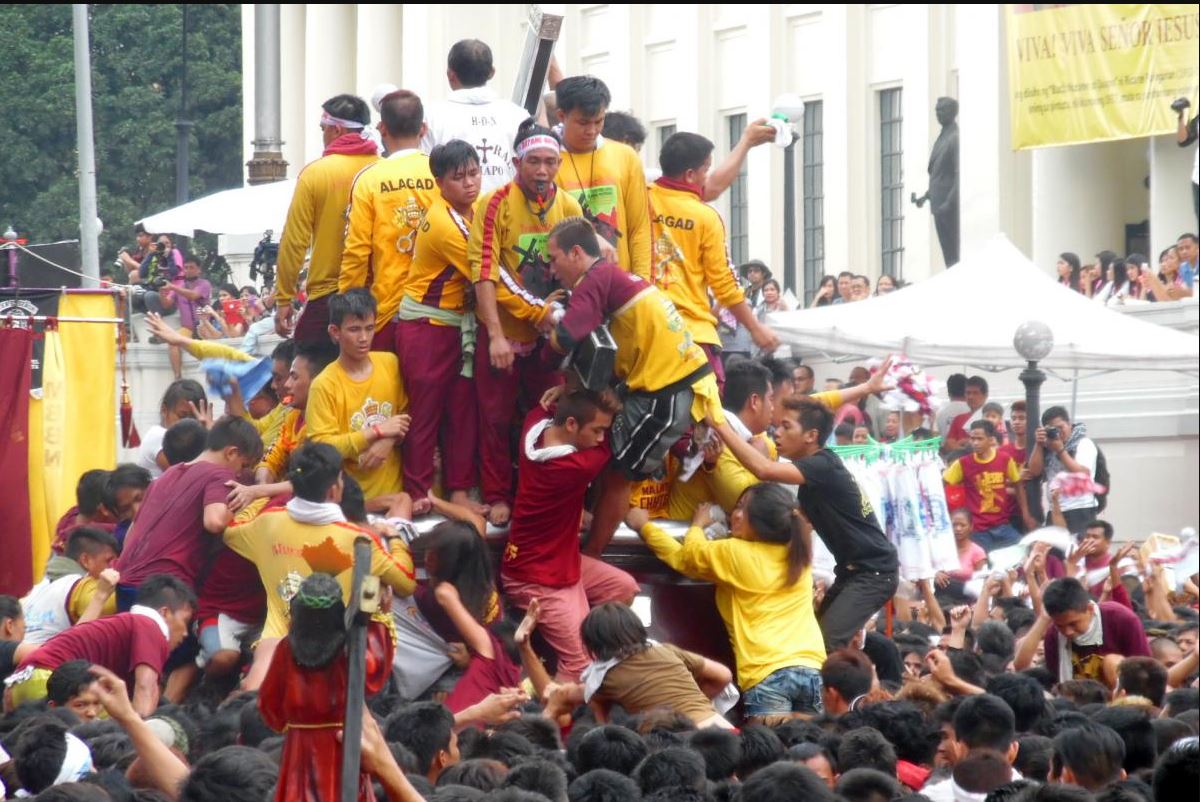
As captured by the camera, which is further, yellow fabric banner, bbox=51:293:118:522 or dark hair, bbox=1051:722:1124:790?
yellow fabric banner, bbox=51:293:118:522

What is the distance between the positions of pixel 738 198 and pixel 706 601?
86.0 feet

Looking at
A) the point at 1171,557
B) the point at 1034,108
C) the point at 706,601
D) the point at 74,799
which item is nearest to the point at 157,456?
the point at 706,601

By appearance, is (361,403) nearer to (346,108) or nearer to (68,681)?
(346,108)

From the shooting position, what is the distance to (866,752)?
25.9ft

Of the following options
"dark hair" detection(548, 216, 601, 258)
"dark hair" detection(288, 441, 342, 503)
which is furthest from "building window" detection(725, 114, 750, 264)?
"dark hair" detection(288, 441, 342, 503)

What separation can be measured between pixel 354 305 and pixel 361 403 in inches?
21.2

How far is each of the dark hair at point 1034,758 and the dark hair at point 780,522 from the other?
73.5 inches

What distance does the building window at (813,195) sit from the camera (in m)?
34.7

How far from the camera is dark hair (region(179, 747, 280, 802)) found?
268 inches

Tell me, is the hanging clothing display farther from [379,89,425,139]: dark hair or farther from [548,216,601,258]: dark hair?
[548,216,601,258]: dark hair

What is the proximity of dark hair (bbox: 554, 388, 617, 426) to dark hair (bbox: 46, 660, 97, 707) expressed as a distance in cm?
237

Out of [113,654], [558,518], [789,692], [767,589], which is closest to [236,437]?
[113,654]

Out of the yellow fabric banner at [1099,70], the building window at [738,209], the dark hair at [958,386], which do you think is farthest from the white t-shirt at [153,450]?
the building window at [738,209]

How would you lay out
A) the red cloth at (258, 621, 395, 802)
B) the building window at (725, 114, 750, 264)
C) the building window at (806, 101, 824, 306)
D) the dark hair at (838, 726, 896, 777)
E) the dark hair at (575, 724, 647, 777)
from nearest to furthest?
the red cloth at (258, 621, 395, 802) → the dark hair at (575, 724, 647, 777) → the dark hair at (838, 726, 896, 777) → the building window at (806, 101, 824, 306) → the building window at (725, 114, 750, 264)
